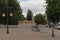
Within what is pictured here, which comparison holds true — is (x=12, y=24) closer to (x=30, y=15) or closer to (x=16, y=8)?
(x=16, y=8)

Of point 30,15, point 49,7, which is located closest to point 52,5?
point 49,7

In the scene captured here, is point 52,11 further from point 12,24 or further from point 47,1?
point 12,24

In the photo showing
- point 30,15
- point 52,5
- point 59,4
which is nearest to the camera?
point 59,4

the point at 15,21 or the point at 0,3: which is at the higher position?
the point at 0,3

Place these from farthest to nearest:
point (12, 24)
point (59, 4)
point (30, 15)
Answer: point (30, 15) < point (12, 24) < point (59, 4)

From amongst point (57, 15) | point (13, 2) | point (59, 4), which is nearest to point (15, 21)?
point (13, 2)

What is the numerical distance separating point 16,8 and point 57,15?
59792 mm

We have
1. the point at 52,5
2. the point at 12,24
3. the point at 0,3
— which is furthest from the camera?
the point at 12,24

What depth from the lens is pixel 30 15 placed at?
174 meters

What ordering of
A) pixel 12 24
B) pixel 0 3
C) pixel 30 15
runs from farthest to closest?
pixel 30 15
pixel 12 24
pixel 0 3

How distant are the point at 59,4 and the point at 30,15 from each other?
14800 centimetres

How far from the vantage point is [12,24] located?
308 ft

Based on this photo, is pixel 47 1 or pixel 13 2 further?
pixel 13 2

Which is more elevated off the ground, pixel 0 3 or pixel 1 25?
pixel 0 3
